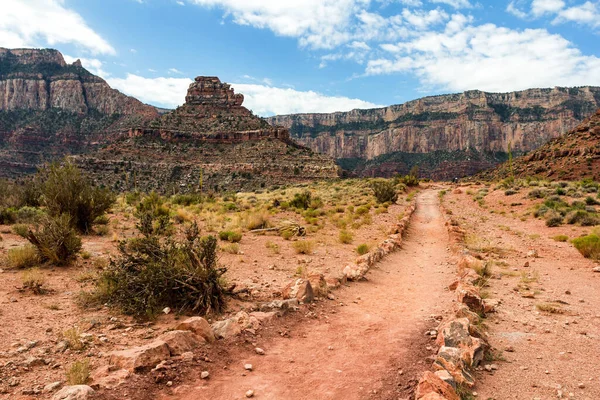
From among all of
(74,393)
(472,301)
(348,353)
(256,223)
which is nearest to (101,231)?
(256,223)

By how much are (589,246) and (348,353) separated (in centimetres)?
1020

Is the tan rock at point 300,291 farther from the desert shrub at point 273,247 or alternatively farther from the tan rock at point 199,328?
the desert shrub at point 273,247

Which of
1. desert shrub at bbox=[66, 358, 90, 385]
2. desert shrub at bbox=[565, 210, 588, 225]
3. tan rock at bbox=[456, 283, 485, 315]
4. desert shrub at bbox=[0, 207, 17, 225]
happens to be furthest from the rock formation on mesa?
desert shrub at bbox=[66, 358, 90, 385]

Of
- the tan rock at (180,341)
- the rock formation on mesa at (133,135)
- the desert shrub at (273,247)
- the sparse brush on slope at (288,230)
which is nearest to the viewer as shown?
the tan rock at (180,341)

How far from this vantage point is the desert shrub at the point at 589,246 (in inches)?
427

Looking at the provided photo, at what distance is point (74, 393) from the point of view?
332 centimetres

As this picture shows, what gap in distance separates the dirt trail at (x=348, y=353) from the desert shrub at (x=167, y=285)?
5.56 ft

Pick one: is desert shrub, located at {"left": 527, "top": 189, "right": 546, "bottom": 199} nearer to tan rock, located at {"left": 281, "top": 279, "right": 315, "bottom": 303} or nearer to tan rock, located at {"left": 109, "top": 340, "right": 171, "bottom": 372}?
tan rock, located at {"left": 281, "top": 279, "right": 315, "bottom": 303}

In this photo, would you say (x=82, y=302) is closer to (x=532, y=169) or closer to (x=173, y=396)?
(x=173, y=396)

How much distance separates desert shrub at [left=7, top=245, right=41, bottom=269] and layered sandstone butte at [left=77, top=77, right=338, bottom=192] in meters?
49.2

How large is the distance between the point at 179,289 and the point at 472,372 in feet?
15.7

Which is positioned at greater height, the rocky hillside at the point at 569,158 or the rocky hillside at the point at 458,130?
the rocky hillside at the point at 458,130

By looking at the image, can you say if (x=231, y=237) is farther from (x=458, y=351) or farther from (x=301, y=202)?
(x=301, y=202)

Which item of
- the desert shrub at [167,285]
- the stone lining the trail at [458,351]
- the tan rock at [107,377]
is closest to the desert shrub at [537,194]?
the stone lining the trail at [458,351]
